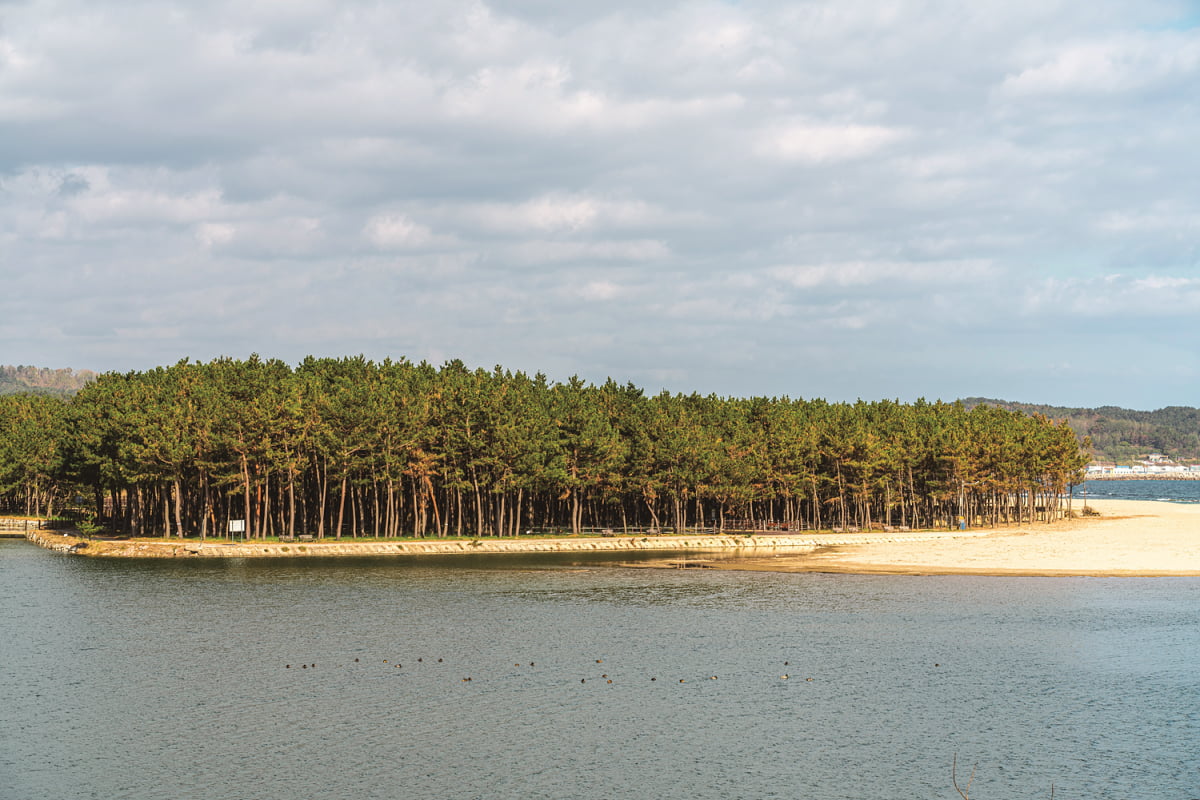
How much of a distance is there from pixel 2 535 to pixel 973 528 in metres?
143

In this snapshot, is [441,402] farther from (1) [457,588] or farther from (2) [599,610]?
(2) [599,610]

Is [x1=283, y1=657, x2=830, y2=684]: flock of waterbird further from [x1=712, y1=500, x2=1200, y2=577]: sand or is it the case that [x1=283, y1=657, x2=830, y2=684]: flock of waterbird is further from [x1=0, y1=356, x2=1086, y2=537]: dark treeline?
[x1=0, y1=356, x2=1086, y2=537]: dark treeline

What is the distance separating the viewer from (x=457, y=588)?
85.1 metres

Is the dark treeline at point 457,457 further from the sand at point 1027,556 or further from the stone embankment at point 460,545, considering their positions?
the sand at point 1027,556

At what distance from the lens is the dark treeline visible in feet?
381

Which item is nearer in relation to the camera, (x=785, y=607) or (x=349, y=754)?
(x=349, y=754)

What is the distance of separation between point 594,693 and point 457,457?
7525cm

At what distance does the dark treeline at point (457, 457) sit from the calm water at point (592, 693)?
112ft

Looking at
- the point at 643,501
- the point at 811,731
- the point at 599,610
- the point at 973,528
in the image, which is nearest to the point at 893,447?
the point at 973,528

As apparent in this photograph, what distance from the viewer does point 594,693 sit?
49188 millimetres

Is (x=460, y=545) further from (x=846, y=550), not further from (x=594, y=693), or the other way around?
(x=594, y=693)

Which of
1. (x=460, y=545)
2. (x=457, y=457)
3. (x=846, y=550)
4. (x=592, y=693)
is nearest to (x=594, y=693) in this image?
(x=592, y=693)

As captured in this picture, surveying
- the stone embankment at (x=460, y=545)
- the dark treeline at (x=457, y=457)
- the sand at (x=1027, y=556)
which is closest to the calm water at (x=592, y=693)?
the sand at (x=1027, y=556)

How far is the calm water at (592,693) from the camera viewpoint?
3691cm
